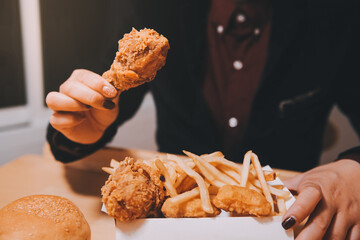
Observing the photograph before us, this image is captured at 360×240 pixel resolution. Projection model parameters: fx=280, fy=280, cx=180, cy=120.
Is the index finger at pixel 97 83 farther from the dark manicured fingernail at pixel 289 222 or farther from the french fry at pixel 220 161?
the dark manicured fingernail at pixel 289 222

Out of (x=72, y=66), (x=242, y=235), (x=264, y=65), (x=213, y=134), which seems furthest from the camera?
(x=213, y=134)

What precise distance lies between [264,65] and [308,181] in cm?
79

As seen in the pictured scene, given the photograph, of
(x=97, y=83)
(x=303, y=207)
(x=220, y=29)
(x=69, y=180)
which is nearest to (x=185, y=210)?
(x=303, y=207)

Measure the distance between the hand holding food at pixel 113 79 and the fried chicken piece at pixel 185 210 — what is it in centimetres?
28

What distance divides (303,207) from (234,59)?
103cm

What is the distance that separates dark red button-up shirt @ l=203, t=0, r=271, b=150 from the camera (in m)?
1.44

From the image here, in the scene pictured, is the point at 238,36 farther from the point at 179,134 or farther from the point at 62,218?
the point at 62,218

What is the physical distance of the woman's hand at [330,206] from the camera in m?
0.66

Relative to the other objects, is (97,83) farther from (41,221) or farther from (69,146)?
(69,146)

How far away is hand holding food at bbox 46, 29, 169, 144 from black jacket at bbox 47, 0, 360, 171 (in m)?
0.47

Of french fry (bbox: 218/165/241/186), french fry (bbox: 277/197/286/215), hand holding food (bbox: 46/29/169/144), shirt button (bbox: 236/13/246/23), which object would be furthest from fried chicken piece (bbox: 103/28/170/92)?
shirt button (bbox: 236/13/246/23)

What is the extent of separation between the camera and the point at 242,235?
0.63 m

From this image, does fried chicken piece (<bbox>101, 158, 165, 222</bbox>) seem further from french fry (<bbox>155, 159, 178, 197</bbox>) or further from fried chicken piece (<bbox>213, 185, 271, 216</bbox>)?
fried chicken piece (<bbox>213, 185, 271, 216</bbox>)

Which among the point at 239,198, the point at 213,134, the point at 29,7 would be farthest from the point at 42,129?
the point at 213,134
